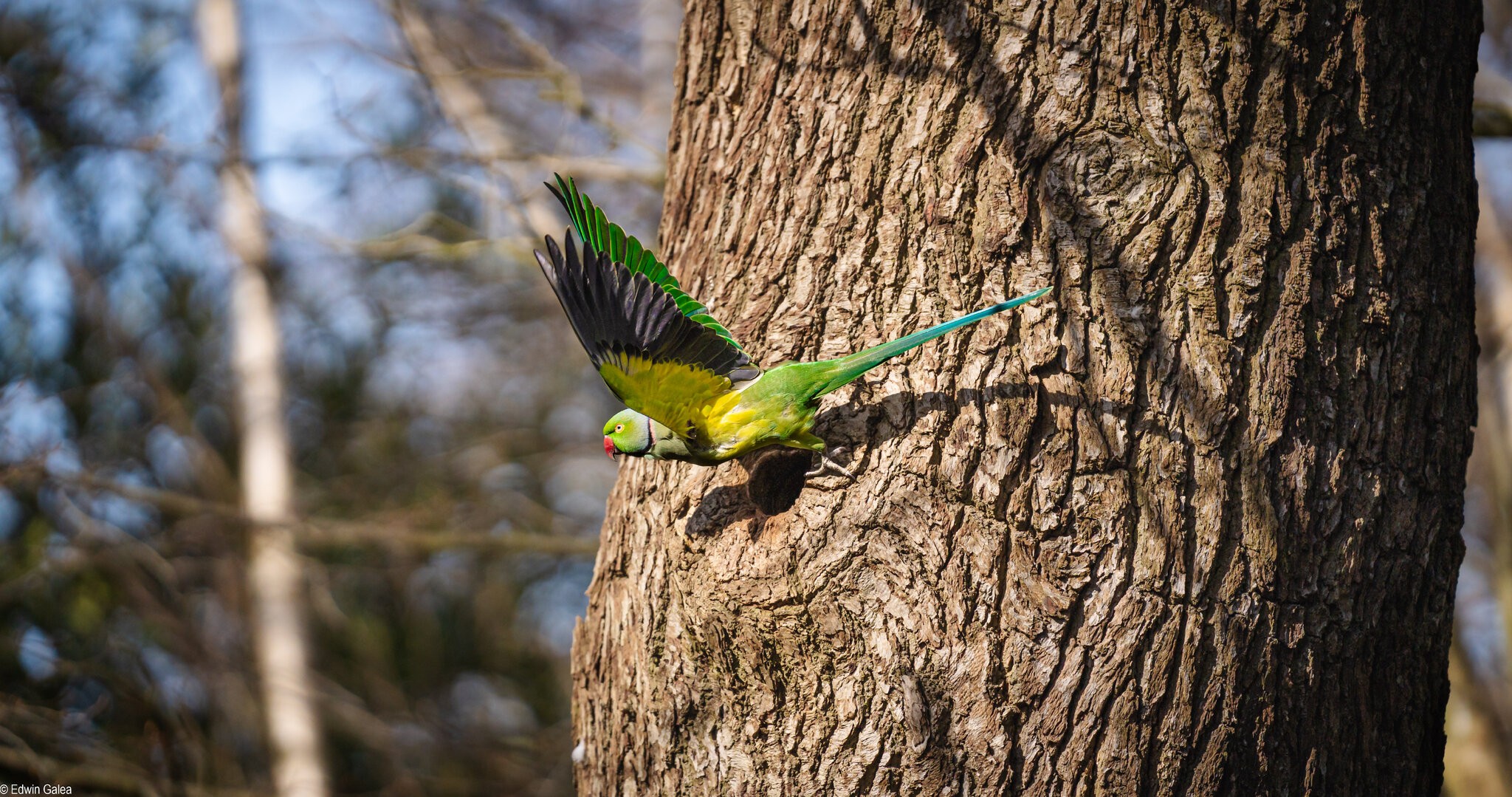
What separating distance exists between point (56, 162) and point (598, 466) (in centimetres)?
530

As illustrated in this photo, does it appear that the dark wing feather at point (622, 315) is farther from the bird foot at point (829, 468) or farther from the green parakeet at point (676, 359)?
the bird foot at point (829, 468)

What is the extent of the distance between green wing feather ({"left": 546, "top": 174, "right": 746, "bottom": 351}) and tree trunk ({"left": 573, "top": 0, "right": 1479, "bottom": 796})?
0.29 m

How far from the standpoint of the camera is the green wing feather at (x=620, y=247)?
2.16m

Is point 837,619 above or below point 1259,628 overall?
above

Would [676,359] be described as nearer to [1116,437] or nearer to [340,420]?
[1116,437]

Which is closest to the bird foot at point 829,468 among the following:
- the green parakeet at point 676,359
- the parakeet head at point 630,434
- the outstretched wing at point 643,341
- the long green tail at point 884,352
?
the green parakeet at point 676,359

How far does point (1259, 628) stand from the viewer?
1.88 m

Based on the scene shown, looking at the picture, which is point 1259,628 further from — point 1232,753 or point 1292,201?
point 1292,201

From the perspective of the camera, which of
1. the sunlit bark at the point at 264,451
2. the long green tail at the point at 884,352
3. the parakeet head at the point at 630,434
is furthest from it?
Result: the sunlit bark at the point at 264,451

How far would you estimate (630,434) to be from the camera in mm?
2551

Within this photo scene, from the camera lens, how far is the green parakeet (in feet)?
7.22

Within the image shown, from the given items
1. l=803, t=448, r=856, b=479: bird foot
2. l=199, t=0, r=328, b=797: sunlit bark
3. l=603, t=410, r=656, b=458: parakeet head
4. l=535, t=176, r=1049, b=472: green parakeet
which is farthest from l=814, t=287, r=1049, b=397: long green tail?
l=199, t=0, r=328, b=797: sunlit bark

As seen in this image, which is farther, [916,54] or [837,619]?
[916,54]

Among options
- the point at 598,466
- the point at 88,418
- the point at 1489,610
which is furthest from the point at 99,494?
the point at 1489,610
